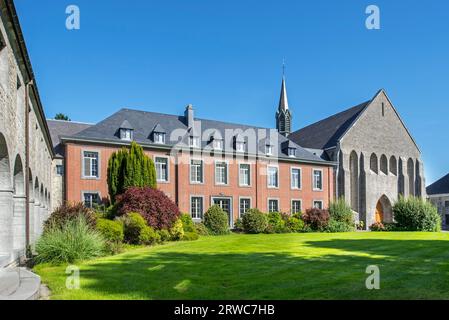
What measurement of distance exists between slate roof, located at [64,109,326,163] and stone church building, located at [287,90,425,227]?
445 centimetres

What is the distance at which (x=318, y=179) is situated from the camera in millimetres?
34625

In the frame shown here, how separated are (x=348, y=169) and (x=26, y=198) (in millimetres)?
30099

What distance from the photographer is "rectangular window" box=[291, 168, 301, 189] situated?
32969 millimetres

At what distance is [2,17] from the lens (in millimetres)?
9422

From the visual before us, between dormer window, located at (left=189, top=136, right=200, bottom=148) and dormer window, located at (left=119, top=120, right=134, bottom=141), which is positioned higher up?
dormer window, located at (left=119, top=120, right=134, bottom=141)

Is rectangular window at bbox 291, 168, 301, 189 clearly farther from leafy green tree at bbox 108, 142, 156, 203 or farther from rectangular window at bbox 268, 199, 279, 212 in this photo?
leafy green tree at bbox 108, 142, 156, 203

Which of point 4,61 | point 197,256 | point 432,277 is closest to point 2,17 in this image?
point 4,61

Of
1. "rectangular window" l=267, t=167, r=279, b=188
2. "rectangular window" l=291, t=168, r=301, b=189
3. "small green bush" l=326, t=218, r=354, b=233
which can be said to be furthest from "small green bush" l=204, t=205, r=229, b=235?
"rectangular window" l=291, t=168, r=301, b=189

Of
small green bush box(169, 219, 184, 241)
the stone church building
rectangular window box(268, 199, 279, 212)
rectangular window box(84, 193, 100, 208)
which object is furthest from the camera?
the stone church building

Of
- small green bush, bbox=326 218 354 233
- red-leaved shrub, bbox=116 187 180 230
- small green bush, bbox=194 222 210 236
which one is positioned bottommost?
small green bush, bbox=326 218 354 233

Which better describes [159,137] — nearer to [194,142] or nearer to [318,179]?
[194,142]

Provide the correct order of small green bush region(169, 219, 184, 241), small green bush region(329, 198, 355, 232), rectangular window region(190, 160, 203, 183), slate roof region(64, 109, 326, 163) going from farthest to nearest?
1. small green bush region(329, 198, 355, 232)
2. rectangular window region(190, 160, 203, 183)
3. slate roof region(64, 109, 326, 163)
4. small green bush region(169, 219, 184, 241)

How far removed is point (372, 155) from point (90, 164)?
88.2 ft

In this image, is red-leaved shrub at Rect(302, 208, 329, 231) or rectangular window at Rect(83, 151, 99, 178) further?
red-leaved shrub at Rect(302, 208, 329, 231)
